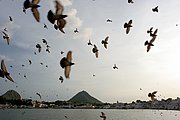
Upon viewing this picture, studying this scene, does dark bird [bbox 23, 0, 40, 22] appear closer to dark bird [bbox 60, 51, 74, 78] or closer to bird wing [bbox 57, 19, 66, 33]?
bird wing [bbox 57, 19, 66, 33]

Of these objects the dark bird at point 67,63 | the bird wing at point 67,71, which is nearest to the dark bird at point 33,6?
the dark bird at point 67,63

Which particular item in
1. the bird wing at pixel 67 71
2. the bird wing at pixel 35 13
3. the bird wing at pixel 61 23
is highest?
the bird wing at pixel 35 13

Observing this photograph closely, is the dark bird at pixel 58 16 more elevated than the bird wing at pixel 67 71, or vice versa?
the dark bird at pixel 58 16

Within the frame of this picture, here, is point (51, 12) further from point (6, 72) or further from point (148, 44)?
point (148, 44)

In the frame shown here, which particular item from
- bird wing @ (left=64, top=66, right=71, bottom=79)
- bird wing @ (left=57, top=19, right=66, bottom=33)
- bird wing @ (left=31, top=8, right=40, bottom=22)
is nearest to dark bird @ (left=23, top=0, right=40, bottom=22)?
bird wing @ (left=31, top=8, right=40, bottom=22)

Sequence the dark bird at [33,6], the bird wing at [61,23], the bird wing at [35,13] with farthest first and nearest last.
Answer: the dark bird at [33,6], the bird wing at [35,13], the bird wing at [61,23]

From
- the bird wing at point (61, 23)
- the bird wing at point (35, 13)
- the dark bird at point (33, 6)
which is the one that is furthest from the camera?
the dark bird at point (33, 6)

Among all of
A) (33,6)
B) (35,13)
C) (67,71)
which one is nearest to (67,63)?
(67,71)

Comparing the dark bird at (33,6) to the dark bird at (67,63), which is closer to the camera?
the dark bird at (67,63)

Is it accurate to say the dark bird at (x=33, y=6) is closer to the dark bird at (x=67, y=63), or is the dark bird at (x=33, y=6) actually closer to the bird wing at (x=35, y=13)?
the bird wing at (x=35, y=13)

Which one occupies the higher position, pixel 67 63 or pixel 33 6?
pixel 33 6

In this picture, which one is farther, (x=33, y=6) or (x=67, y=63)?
(x=33, y=6)

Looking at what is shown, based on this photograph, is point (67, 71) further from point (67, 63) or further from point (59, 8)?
point (59, 8)

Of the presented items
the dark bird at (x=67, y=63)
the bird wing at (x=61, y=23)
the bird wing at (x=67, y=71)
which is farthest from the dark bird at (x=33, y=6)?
the bird wing at (x=67, y=71)
